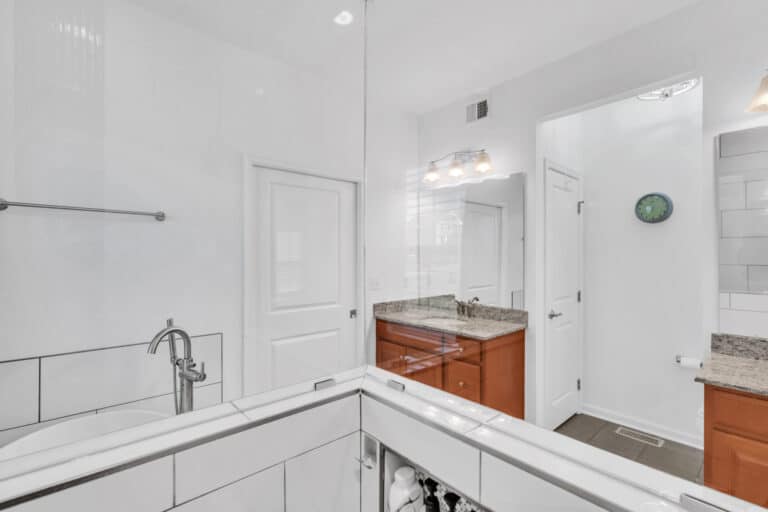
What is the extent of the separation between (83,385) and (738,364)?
2.02 m

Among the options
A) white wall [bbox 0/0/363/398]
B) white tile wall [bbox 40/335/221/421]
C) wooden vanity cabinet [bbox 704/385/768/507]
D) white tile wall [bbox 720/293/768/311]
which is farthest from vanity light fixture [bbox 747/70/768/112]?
white tile wall [bbox 40/335/221/421]

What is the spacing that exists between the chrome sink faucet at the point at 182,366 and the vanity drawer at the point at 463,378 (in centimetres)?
103

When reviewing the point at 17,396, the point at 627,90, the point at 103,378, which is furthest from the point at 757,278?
the point at 17,396

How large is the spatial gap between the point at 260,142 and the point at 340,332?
0.98m

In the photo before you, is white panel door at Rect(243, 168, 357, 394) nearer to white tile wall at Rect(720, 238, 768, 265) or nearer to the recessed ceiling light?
the recessed ceiling light

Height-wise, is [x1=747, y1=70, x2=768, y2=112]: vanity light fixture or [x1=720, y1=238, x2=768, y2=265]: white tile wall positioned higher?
[x1=747, y1=70, x2=768, y2=112]: vanity light fixture

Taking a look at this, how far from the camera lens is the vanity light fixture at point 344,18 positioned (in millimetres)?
1560

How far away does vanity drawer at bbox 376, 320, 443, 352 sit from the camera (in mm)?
1821

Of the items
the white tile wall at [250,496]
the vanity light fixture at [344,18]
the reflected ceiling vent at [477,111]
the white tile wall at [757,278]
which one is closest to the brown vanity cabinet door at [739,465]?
the white tile wall at [757,278]

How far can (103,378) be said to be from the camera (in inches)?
43.9

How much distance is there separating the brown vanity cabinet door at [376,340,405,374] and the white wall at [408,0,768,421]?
1.97 feet

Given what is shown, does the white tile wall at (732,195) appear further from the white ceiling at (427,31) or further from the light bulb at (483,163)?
the light bulb at (483,163)

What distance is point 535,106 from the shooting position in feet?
5.28

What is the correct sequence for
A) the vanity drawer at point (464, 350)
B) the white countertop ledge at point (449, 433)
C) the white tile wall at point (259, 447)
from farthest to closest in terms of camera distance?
the vanity drawer at point (464, 350), the white tile wall at point (259, 447), the white countertop ledge at point (449, 433)
